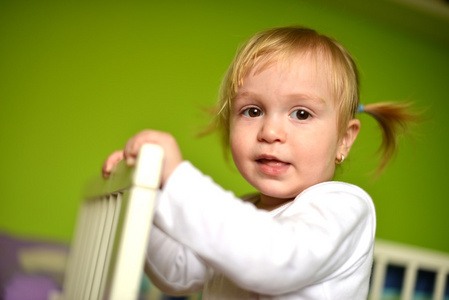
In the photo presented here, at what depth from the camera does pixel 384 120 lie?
103 cm

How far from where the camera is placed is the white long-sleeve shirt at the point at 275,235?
54 centimetres

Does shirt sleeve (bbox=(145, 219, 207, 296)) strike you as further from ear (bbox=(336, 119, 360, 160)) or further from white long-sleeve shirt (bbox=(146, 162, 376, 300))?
ear (bbox=(336, 119, 360, 160))

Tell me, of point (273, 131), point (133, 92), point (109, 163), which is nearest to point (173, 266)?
point (109, 163)

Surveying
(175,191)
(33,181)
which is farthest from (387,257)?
(175,191)

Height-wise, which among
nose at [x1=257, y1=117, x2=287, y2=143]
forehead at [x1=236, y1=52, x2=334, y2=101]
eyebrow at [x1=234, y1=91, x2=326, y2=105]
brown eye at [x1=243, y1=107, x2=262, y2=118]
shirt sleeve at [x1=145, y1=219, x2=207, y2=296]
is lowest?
shirt sleeve at [x1=145, y1=219, x2=207, y2=296]

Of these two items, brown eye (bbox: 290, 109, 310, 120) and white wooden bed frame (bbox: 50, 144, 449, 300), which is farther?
brown eye (bbox: 290, 109, 310, 120)

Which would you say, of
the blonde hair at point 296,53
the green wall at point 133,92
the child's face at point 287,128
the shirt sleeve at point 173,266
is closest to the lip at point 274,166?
the child's face at point 287,128

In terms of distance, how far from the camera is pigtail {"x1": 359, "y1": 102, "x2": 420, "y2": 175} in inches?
39.8

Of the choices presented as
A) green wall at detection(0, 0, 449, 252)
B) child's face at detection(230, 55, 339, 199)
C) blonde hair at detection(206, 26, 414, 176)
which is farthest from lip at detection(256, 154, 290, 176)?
green wall at detection(0, 0, 449, 252)

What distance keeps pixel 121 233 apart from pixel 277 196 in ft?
1.06

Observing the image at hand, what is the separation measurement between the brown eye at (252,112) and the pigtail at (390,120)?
274mm

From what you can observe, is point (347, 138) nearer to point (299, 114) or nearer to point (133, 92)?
point (299, 114)

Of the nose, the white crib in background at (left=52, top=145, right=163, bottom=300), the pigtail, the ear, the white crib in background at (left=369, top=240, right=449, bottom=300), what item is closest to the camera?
the white crib in background at (left=52, top=145, right=163, bottom=300)

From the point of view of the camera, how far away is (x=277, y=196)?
31.0 inches
